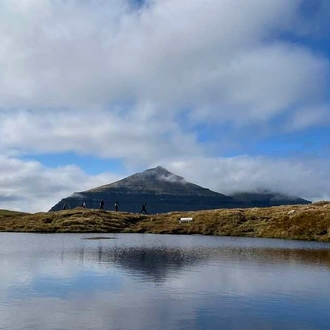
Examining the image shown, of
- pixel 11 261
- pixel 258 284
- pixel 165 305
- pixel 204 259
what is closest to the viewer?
pixel 165 305

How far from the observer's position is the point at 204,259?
6512 centimetres

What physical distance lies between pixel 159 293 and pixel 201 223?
111 meters

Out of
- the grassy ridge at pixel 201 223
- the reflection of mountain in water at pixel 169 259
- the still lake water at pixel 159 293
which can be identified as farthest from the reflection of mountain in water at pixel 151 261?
the grassy ridge at pixel 201 223

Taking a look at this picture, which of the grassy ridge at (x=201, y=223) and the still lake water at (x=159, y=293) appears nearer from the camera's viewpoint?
the still lake water at (x=159, y=293)

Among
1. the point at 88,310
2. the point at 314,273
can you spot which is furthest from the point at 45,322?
the point at 314,273

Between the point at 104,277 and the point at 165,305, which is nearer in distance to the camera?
the point at 165,305

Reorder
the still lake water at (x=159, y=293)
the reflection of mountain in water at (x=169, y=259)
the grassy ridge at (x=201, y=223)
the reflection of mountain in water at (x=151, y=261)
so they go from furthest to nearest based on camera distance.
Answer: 1. the grassy ridge at (x=201, y=223)
2. the reflection of mountain in water at (x=169, y=259)
3. the reflection of mountain in water at (x=151, y=261)
4. the still lake water at (x=159, y=293)

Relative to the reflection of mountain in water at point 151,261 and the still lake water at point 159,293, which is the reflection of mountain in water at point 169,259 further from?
the still lake water at point 159,293

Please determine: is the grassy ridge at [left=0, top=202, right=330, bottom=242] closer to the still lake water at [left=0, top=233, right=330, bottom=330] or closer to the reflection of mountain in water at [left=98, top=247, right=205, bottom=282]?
the reflection of mountain in water at [left=98, top=247, right=205, bottom=282]

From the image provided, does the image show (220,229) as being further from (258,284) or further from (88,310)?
(88,310)

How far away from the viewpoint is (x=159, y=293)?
38188 millimetres

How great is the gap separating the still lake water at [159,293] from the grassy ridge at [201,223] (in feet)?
217

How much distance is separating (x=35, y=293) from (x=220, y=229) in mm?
108078

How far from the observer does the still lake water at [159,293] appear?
29484 millimetres
